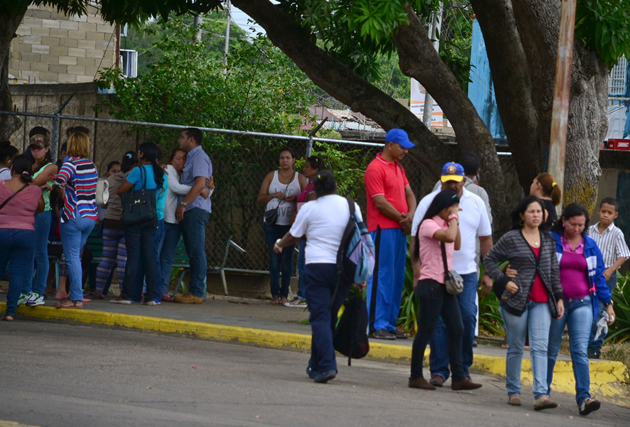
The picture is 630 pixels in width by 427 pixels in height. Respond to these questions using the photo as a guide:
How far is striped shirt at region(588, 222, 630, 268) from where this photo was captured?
9.90 metres

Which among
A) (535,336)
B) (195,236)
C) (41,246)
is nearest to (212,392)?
(535,336)

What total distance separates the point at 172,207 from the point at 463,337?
492cm

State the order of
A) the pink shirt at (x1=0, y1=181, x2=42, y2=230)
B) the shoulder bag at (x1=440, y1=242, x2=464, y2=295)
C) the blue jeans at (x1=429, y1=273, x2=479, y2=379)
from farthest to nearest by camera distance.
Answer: the pink shirt at (x1=0, y1=181, x2=42, y2=230), the blue jeans at (x1=429, y1=273, x2=479, y2=379), the shoulder bag at (x1=440, y1=242, x2=464, y2=295)

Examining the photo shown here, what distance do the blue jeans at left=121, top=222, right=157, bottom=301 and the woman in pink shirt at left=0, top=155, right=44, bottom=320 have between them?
Result: 1.35m

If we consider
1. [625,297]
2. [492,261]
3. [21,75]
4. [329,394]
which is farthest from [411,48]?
[21,75]

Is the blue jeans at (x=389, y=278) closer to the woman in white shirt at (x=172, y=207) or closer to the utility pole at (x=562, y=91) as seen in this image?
the utility pole at (x=562, y=91)

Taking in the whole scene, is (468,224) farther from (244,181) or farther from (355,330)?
(244,181)

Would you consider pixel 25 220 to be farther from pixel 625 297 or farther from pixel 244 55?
pixel 244 55

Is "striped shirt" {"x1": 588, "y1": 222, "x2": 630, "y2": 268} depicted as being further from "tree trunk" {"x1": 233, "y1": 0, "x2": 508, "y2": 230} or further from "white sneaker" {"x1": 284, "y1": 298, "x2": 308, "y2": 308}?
"white sneaker" {"x1": 284, "y1": 298, "x2": 308, "y2": 308}

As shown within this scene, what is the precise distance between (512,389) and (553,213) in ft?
4.91

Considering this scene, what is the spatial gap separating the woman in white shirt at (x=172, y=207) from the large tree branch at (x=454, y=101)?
2963 mm

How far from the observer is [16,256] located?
952 cm

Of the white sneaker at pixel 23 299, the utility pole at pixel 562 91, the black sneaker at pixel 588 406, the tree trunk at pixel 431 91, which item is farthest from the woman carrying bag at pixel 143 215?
the black sneaker at pixel 588 406

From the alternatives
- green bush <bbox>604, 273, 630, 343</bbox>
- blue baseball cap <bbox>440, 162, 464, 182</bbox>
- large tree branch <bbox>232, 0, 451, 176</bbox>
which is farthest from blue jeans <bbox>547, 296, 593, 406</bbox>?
large tree branch <bbox>232, 0, 451, 176</bbox>
